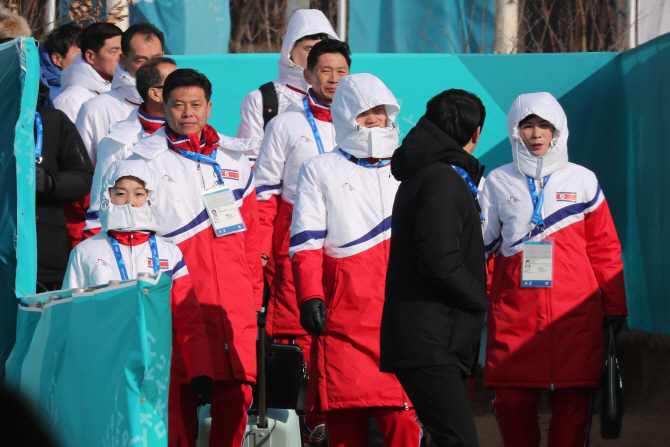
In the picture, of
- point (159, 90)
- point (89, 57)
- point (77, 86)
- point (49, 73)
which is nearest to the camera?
point (159, 90)

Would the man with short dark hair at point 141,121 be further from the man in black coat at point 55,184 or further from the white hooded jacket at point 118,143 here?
the man in black coat at point 55,184

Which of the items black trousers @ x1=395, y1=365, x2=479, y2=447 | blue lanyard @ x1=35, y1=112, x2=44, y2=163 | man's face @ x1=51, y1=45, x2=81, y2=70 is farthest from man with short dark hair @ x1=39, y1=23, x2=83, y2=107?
black trousers @ x1=395, y1=365, x2=479, y2=447

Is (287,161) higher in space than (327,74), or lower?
lower

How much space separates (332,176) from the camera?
4500mm

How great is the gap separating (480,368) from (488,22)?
279 centimetres

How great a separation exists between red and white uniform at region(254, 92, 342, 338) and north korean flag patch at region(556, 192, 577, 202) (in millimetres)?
1270

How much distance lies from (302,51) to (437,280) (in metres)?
2.93

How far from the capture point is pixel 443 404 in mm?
3377

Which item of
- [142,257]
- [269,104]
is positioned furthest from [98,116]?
[142,257]

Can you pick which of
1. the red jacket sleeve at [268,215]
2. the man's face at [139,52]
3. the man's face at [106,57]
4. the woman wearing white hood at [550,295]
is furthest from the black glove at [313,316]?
the man's face at [106,57]

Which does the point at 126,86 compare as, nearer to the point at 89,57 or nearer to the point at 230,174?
the point at 89,57

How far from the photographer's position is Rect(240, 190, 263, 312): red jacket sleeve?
4848mm

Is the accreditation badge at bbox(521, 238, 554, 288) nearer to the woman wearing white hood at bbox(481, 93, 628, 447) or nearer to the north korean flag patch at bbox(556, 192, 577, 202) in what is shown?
the woman wearing white hood at bbox(481, 93, 628, 447)

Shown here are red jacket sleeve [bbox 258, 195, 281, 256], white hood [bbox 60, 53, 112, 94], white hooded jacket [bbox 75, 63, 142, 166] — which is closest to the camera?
red jacket sleeve [bbox 258, 195, 281, 256]
